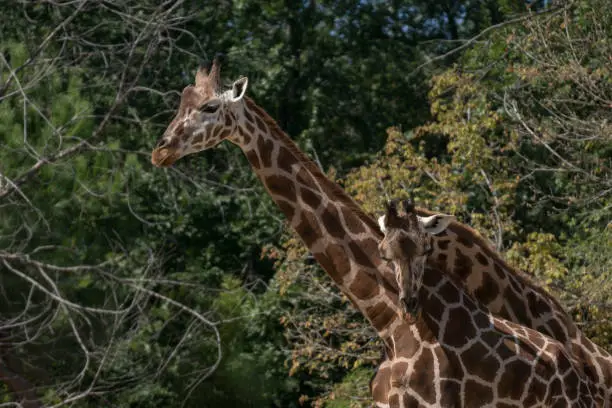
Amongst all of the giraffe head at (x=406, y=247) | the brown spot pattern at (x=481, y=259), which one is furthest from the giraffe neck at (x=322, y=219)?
the brown spot pattern at (x=481, y=259)

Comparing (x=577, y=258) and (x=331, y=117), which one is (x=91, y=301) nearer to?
(x=331, y=117)

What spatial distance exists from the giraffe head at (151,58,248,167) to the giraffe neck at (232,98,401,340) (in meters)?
0.11

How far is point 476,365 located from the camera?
6.79 meters

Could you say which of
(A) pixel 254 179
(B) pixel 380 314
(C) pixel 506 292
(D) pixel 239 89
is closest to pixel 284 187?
(D) pixel 239 89

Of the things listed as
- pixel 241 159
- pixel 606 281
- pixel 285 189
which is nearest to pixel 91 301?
pixel 241 159

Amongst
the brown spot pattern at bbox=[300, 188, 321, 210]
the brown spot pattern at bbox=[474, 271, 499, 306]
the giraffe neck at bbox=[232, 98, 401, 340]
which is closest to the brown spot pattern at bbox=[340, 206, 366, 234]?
the giraffe neck at bbox=[232, 98, 401, 340]

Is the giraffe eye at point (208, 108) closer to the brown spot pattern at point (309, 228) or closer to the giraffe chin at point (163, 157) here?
the giraffe chin at point (163, 157)

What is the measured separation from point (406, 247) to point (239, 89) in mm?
1393

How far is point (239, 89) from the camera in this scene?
7.10 meters

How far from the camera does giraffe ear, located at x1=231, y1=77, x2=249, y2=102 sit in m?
7.00

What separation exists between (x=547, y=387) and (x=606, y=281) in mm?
4923

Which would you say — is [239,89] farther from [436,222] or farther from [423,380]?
[423,380]

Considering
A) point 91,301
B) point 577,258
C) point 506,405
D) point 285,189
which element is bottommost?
point 91,301

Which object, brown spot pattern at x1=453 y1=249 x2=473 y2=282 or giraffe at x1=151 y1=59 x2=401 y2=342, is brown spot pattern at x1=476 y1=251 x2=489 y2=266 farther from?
giraffe at x1=151 y1=59 x2=401 y2=342
